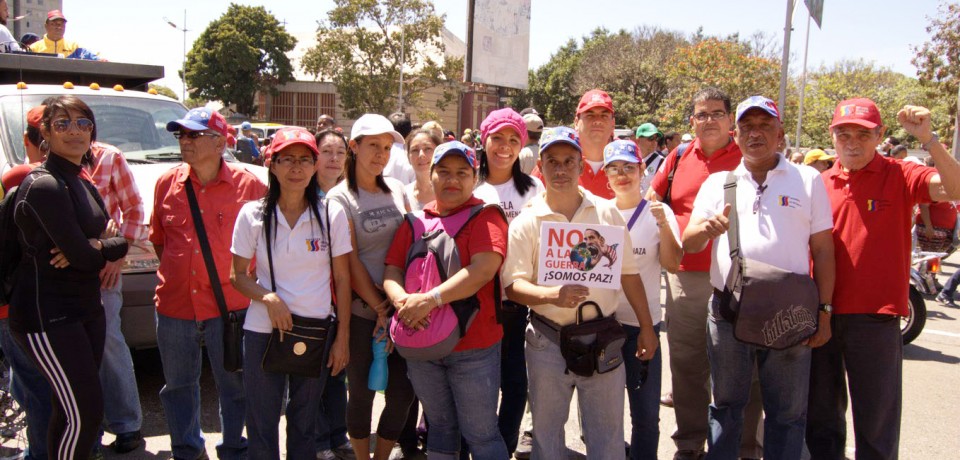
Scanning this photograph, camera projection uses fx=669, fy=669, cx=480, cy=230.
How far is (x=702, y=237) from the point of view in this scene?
343cm

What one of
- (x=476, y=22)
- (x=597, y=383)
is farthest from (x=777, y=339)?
(x=476, y=22)

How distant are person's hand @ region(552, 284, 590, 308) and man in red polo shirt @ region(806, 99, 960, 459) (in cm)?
149

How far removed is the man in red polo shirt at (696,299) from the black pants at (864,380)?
0.61 m

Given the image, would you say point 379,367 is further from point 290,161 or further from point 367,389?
point 290,161

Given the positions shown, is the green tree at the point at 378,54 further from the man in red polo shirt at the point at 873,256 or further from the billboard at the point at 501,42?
the man in red polo shirt at the point at 873,256

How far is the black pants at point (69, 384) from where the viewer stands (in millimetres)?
3273

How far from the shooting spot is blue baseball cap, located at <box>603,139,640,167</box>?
11.9ft

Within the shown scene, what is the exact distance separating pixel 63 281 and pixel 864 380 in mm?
4140

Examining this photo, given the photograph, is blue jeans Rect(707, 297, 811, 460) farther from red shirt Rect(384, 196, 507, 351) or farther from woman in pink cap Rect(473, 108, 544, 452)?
red shirt Rect(384, 196, 507, 351)

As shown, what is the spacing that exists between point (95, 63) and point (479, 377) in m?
5.72

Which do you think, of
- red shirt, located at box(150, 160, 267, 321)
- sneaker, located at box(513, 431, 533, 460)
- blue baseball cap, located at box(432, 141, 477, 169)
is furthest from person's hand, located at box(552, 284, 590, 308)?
red shirt, located at box(150, 160, 267, 321)

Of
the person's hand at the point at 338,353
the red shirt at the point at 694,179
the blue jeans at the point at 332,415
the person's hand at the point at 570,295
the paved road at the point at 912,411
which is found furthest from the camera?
the paved road at the point at 912,411

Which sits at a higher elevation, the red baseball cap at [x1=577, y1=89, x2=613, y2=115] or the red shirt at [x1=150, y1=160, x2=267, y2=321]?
the red baseball cap at [x1=577, y1=89, x2=613, y2=115]

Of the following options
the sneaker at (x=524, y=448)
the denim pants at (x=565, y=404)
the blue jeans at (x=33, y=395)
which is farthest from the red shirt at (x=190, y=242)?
the sneaker at (x=524, y=448)
